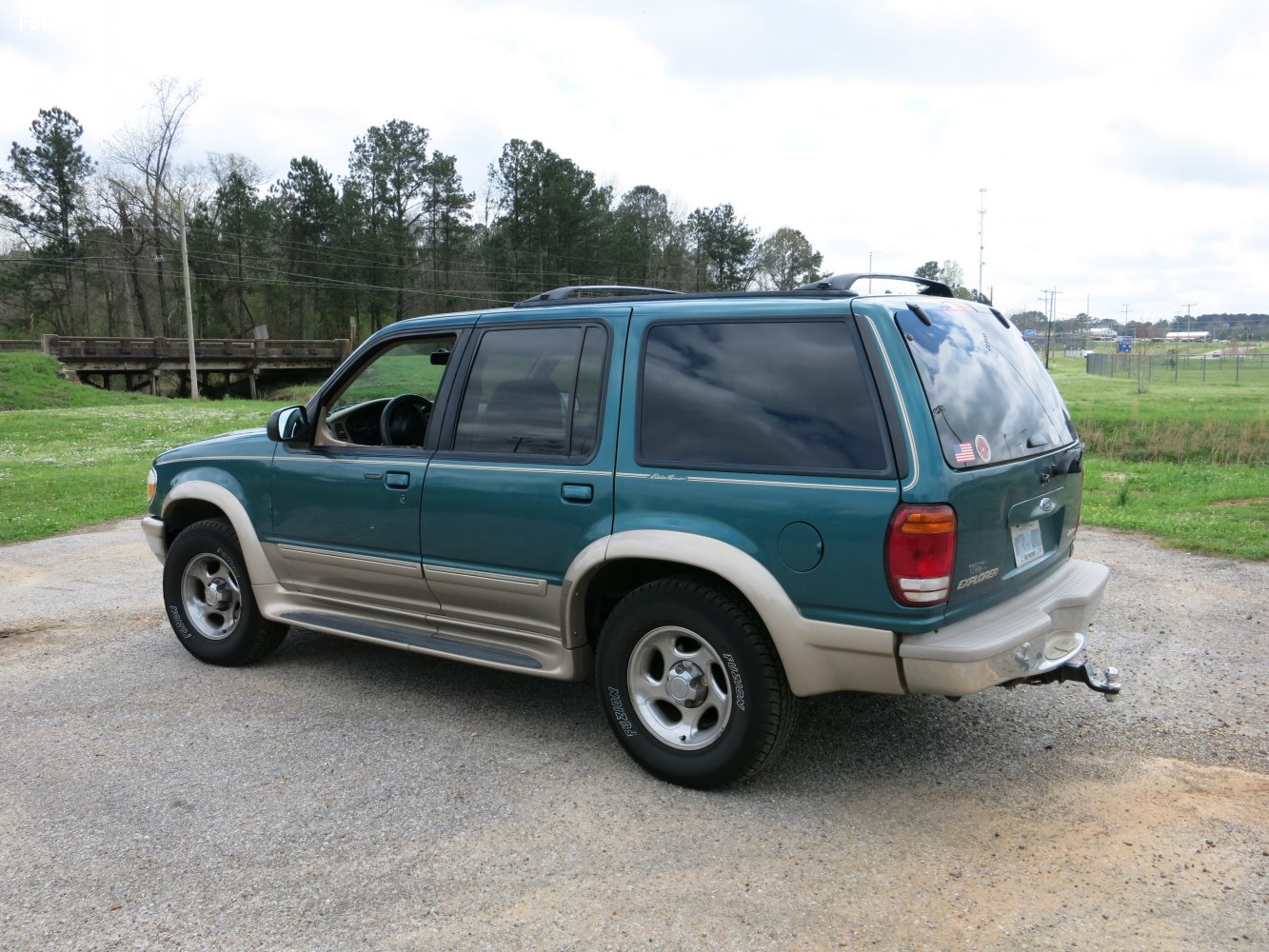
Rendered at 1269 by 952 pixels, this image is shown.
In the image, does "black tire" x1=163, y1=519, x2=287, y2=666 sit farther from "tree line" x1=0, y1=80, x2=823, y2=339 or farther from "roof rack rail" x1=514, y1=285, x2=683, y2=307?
"tree line" x1=0, y1=80, x2=823, y2=339

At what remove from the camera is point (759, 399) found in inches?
144

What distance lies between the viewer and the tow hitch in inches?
148

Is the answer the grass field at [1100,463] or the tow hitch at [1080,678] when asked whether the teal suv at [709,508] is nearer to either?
the tow hitch at [1080,678]

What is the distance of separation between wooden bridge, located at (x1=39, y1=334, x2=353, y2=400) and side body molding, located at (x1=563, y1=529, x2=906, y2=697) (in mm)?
40640

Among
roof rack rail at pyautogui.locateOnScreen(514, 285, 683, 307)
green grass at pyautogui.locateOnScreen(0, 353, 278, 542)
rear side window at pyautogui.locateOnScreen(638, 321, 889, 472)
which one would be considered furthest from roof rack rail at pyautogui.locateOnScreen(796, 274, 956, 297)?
green grass at pyautogui.locateOnScreen(0, 353, 278, 542)

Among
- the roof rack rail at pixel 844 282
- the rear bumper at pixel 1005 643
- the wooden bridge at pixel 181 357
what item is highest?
the wooden bridge at pixel 181 357

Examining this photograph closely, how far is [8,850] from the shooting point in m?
3.44

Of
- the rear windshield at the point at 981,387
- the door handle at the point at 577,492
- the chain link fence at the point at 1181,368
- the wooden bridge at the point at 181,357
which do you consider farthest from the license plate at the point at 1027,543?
the chain link fence at the point at 1181,368

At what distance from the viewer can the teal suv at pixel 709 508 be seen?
11.1 feet

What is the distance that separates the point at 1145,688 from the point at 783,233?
6080 cm

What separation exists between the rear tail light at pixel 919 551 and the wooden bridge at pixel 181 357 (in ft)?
135

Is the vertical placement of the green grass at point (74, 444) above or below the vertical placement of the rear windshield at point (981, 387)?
below

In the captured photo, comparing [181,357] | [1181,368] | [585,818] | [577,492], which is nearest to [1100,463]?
[577,492]

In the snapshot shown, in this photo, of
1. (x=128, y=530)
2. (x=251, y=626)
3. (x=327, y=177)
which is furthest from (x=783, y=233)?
(x=251, y=626)
